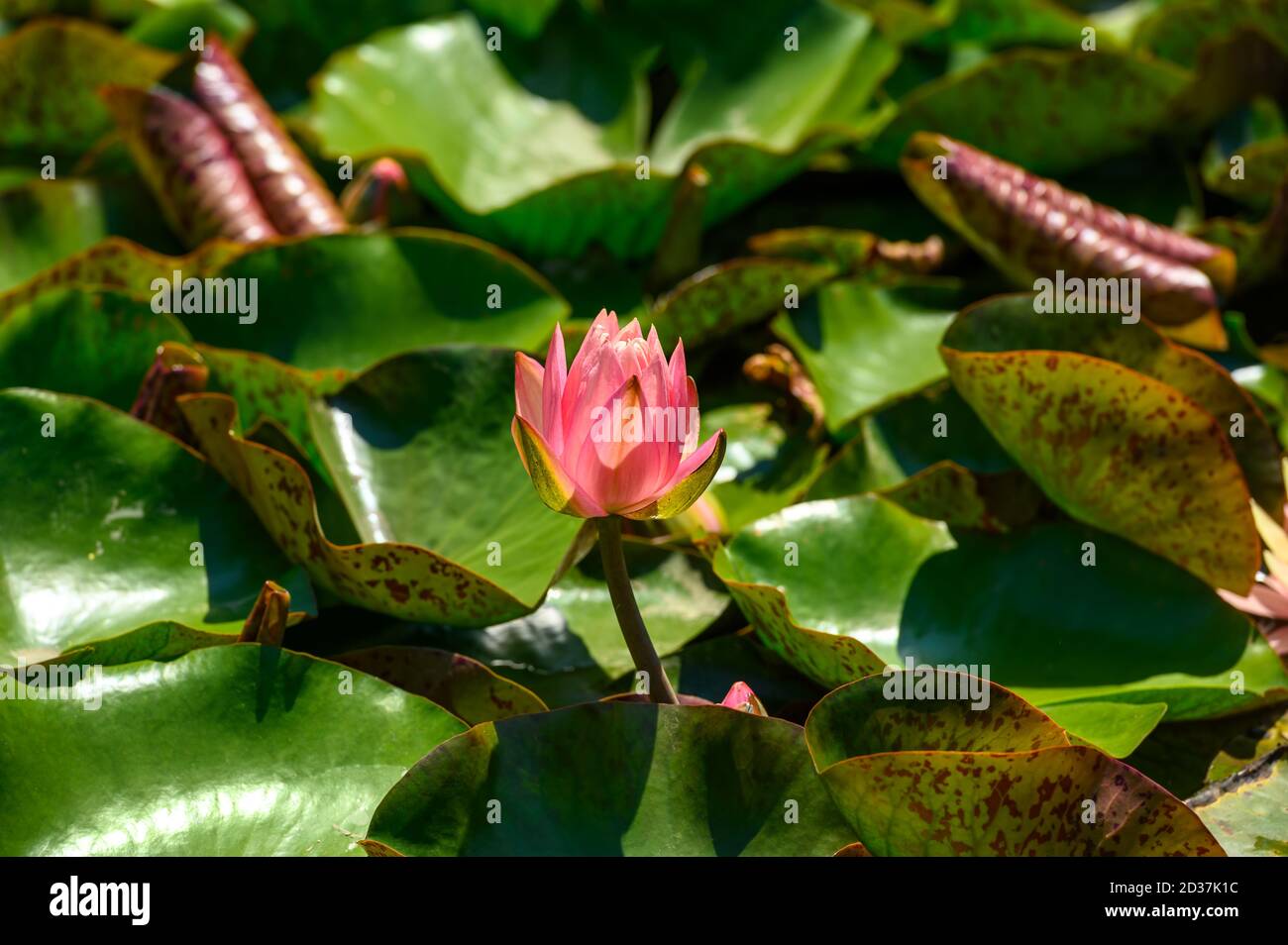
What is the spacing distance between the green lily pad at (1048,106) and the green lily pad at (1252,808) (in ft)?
3.86

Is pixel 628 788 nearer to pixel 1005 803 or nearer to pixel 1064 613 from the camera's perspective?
pixel 1005 803

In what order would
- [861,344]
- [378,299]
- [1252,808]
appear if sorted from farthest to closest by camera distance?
[861,344], [378,299], [1252,808]

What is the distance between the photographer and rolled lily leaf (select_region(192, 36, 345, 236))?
6.24 feet

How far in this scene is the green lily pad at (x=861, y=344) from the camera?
1729 mm

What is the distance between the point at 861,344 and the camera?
1.83 meters

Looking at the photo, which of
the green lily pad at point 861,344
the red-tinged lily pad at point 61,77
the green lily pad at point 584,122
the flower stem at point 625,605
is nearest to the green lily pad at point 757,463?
the green lily pad at point 861,344

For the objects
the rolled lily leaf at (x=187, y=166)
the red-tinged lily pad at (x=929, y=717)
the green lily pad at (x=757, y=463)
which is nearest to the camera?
the red-tinged lily pad at (x=929, y=717)

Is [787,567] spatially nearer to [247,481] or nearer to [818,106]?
[247,481]

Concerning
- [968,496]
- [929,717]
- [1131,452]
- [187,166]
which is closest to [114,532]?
[187,166]

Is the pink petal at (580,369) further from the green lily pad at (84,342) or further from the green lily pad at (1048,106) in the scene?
the green lily pad at (1048,106)

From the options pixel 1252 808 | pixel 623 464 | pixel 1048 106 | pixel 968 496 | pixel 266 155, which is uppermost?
pixel 1048 106

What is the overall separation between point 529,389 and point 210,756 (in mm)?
428

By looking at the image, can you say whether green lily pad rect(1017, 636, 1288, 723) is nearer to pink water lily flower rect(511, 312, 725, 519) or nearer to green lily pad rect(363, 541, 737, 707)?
green lily pad rect(363, 541, 737, 707)
